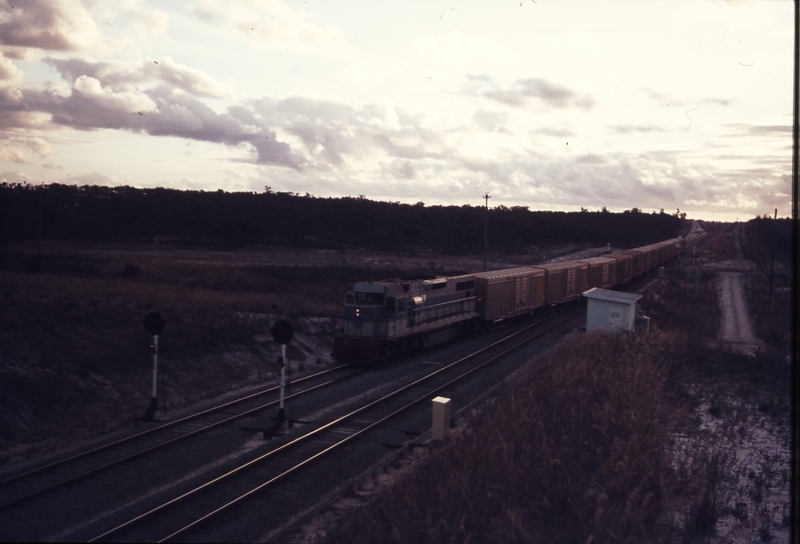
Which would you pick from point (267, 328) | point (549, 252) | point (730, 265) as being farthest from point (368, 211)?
point (267, 328)

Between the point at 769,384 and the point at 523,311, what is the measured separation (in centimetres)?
1672

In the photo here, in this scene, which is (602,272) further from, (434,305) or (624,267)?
(434,305)

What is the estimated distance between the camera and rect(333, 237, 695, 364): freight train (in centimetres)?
2309

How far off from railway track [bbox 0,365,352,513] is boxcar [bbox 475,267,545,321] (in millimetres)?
13521

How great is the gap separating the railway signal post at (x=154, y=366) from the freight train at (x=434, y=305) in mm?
8239

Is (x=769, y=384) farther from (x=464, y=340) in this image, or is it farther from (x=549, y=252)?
(x=549, y=252)

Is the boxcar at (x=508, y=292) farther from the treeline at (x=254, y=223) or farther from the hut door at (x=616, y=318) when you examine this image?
the treeline at (x=254, y=223)

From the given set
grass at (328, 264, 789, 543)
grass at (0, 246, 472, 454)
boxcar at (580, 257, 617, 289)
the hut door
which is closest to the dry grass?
grass at (328, 264, 789, 543)

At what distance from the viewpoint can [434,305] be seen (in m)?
26.6

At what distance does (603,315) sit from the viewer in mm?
24438

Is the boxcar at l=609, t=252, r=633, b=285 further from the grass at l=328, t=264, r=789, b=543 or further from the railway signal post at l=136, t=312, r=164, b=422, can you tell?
the railway signal post at l=136, t=312, r=164, b=422

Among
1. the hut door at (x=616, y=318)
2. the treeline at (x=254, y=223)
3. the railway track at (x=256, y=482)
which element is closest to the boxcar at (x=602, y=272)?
the hut door at (x=616, y=318)

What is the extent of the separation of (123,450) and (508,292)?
2352cm

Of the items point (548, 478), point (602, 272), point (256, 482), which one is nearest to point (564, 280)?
point (602, 272)
